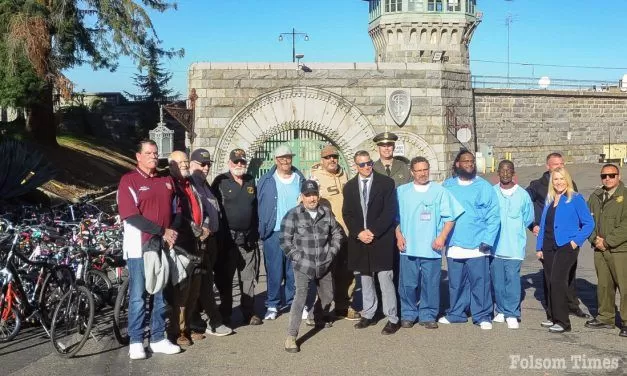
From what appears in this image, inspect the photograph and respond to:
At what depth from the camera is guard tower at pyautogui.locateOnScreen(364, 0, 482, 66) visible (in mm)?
50688

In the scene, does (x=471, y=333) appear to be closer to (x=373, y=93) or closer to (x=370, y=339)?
(x=370, y=339)

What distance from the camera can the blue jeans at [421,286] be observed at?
25.6ft

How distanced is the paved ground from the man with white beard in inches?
14.8

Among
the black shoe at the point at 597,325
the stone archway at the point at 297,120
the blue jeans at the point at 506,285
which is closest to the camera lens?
the black shoe at the point at 597,325

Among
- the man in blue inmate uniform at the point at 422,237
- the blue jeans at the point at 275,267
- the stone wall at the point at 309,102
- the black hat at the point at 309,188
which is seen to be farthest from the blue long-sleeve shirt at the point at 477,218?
the stone wall at the point at 309,102

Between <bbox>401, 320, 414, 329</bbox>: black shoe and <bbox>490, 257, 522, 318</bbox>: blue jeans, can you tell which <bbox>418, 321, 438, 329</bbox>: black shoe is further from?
<bbox>490, 257, 522, 318</bbox>: blue jeans

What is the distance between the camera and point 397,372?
6262mm

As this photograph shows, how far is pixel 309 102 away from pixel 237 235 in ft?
28.8

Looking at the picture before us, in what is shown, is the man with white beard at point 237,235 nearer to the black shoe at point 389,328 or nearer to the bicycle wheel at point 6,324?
the black shoe at point 389,328

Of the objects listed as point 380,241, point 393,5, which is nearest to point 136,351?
point 380,241

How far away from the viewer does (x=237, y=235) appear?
8.02 m

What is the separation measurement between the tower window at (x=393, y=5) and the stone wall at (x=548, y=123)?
1351cm

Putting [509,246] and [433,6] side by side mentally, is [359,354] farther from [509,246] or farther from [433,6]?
[433,6]

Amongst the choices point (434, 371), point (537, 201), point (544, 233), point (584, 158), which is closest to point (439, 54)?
point (537, 201)
